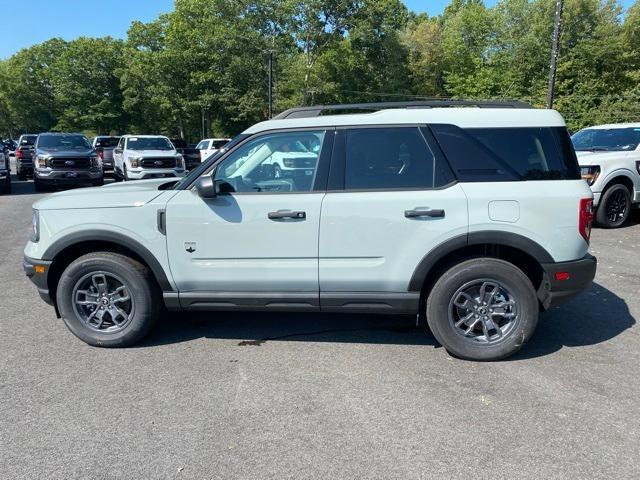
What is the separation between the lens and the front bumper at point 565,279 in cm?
394

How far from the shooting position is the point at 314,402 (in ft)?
11.4

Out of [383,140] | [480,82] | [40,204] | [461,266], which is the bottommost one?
[461,266]

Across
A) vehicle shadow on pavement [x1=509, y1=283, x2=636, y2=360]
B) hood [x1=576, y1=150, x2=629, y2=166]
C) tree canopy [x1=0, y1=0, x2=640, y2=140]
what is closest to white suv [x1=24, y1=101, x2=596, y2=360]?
vehicle shadow on pavement [x1=509, y1=283, x2=636, y2=360]

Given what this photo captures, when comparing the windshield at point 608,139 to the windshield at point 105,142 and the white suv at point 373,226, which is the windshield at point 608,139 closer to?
the white suv at point 373,226

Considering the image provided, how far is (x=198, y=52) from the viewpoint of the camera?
44.7 m

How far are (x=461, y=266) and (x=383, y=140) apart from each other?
116 cm

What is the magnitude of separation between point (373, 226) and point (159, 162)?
1444cm

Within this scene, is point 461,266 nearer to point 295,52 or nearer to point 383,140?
point 383,140

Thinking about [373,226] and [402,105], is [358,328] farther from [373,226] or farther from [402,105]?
[402,105]

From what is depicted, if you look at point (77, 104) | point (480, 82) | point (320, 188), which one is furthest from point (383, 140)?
point (77, 104)

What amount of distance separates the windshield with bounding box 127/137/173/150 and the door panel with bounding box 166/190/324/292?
14.6 metres

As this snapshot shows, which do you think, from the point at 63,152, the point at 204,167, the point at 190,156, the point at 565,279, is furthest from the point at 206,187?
the point at 190,156

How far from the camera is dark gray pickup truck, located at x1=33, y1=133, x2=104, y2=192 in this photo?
52.0 feet

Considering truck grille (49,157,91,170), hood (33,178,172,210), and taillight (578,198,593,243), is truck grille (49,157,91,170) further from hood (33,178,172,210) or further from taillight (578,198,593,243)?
taillight (578,198,593,243)
